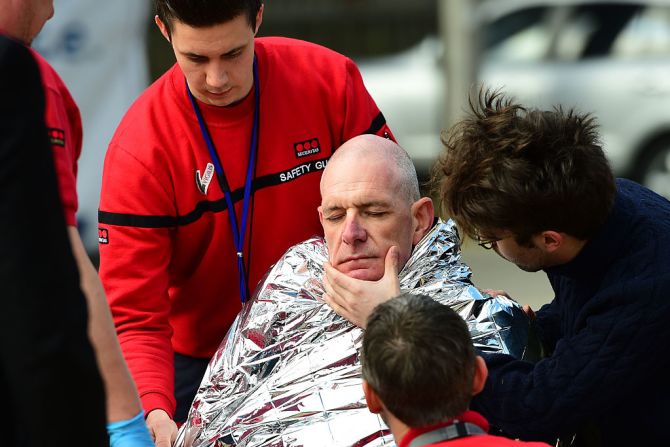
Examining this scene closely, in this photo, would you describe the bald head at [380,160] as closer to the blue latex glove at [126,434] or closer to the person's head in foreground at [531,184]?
the person's head in foreground at [531,184]

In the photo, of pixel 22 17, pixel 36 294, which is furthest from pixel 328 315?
pixel 36 294

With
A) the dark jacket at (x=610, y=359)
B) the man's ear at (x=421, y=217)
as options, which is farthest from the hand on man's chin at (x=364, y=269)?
the dark jacket at (x=610, y=359)

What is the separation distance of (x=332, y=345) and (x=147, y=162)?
745 millimetres

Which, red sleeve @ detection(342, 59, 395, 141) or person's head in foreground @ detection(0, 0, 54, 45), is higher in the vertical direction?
person's head in foreground @ detection(0, 0, 54, 45)

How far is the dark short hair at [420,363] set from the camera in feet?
7.10

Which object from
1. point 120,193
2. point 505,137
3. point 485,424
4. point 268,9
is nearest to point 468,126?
point 505,137

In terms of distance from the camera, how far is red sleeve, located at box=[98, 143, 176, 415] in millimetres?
3129

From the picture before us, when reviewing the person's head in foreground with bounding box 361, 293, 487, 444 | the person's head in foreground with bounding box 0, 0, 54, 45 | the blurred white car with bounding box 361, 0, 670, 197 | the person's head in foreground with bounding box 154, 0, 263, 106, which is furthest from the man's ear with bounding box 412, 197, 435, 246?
the blurred white car with bounding box 361, 0, 670, 197

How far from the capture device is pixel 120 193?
3.20 metres

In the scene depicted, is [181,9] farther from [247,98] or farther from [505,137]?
[505,137]

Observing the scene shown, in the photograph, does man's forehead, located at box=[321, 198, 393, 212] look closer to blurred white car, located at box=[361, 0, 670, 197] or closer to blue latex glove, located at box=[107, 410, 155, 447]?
blue latex glove, located at box=[107, 410, 155, 447]

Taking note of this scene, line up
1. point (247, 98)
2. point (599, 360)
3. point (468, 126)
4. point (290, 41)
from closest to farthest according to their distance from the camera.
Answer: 1. point (599, 360)
2. point (468, 126)
3. point (247, 98)
4. point (290, 41)

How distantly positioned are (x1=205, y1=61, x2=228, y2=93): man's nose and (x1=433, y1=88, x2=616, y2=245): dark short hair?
751 mm

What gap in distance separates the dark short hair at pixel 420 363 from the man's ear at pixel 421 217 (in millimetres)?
875
